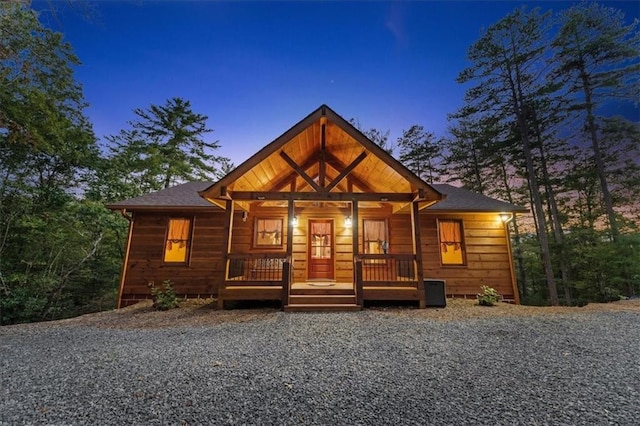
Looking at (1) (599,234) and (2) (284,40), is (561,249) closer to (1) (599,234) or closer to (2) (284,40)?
(1) (599,234)

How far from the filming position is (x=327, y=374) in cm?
250

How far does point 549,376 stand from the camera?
2.48 m

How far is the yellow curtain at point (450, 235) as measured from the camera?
8180mm

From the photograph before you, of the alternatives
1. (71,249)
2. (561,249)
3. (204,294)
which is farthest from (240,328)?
(561,249)

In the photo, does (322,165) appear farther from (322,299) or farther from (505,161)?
(505,161)

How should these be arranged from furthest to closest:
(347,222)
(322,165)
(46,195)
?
(46,195)
(347,222)
(322,165)

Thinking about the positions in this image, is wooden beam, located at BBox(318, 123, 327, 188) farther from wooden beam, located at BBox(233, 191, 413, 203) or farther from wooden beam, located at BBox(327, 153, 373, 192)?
wooden beam, located at BBox(327, 153, 373, 192)

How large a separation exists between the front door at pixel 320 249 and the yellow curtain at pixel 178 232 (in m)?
4.09

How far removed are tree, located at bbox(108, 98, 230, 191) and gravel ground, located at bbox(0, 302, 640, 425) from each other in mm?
11836

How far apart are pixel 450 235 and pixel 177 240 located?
912 centimetres

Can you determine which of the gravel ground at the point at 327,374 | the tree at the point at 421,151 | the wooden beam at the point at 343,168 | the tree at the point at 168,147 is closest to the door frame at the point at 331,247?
the wooden beam at the point at 343,168

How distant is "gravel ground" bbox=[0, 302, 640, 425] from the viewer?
1.85 meters

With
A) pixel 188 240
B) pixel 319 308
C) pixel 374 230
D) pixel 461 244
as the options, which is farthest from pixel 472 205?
pixel 188 240

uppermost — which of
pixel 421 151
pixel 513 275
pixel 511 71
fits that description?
pixel 511 71
